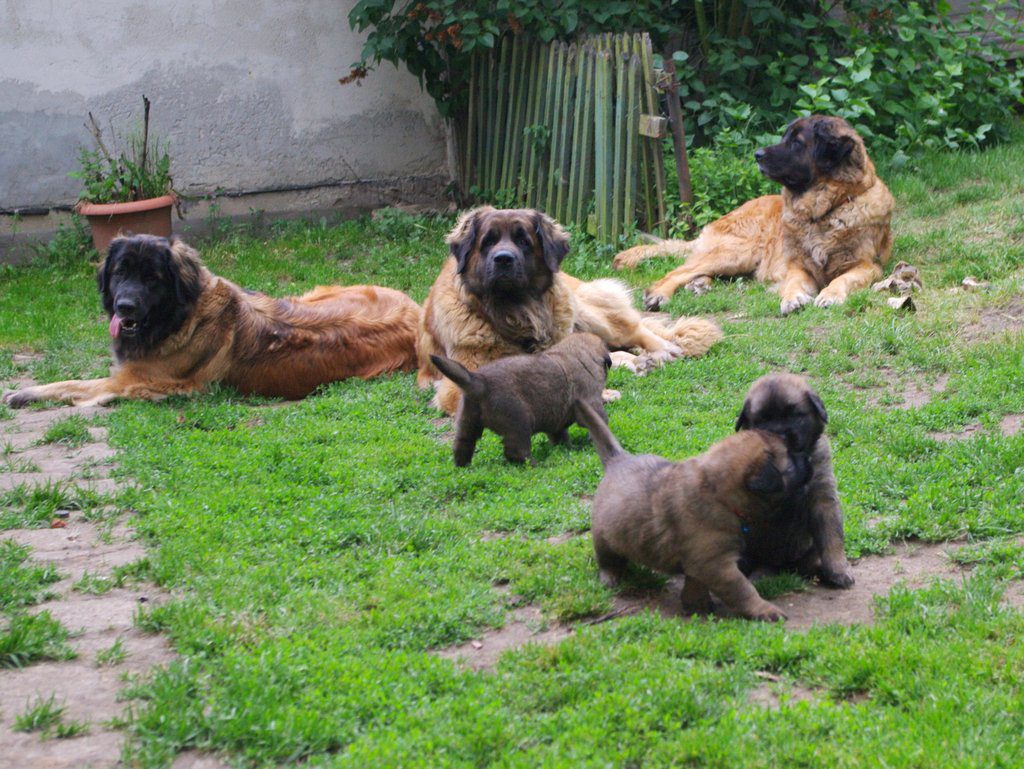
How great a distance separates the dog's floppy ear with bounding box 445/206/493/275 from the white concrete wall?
23.2 ft

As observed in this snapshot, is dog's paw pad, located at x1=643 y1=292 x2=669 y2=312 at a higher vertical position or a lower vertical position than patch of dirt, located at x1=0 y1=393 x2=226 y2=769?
higher

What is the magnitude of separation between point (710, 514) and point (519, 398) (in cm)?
204

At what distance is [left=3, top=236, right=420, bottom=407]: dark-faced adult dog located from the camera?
26.0ft

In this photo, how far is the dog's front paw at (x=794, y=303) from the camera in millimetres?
9047

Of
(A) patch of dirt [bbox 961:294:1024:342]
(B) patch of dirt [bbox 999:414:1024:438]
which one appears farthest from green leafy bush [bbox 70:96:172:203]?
(B) patch of dirt [bbox 999:414:1024:438]

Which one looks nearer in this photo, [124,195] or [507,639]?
[507,639]

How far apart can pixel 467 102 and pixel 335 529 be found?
9809 millimetres

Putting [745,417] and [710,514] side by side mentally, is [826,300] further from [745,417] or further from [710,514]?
[710,514]

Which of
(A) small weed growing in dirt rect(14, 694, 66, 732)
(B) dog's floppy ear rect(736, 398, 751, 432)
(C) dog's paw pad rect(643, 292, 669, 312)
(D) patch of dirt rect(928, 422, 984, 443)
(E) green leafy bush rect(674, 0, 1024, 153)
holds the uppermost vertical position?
(E) green leafy bush rect(674, 0, 1024, 153)

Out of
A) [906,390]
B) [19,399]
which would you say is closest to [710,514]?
[906,390]

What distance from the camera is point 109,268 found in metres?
7.99

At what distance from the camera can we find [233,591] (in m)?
4.36

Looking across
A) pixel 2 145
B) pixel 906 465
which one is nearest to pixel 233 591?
pixel 906 465

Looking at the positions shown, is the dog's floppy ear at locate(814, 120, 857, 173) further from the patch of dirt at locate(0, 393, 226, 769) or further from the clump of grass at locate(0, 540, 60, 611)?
the clump of grass at locate(0, 540, 60, 611)
